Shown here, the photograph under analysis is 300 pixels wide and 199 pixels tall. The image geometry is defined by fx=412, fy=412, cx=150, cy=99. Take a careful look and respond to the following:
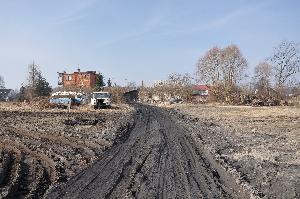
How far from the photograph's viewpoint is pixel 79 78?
107 metres

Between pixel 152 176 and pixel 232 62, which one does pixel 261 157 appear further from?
pixel 232 62

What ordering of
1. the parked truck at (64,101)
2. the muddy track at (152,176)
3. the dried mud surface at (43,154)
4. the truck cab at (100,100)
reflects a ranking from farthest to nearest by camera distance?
the parked truck at (64,101), the truck cab at (100,100), the dried mud surface at (43,154), the muddy track at (152,176)

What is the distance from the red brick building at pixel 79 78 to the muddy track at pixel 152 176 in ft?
288

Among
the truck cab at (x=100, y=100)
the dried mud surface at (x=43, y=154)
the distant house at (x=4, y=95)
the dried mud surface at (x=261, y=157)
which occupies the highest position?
the distant house at (x=4, y=95)

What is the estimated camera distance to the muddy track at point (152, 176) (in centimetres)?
1000

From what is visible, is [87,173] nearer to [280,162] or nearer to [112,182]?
[112,182]

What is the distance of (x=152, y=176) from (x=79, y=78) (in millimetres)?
97177

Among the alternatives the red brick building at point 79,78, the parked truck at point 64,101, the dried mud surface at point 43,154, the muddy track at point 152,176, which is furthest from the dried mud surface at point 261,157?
the red brick building at point 79,78

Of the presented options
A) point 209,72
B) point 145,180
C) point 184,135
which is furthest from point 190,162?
point 209,72

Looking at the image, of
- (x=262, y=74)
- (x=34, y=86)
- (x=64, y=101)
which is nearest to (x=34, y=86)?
(x=34, y=86)

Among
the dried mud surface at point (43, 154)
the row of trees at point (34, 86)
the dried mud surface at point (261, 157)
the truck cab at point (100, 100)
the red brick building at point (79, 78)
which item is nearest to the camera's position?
the dried mud surface at point (43, 154)

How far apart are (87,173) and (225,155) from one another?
6.11 m

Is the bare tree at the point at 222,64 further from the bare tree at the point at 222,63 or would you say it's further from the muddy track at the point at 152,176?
the muddy track at the point at 152,176

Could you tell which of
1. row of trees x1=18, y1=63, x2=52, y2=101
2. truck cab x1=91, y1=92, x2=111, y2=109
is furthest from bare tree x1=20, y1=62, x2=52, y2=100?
truck cab x1=91, y1=92, x2=111, y2=109
